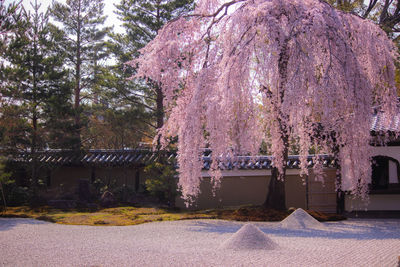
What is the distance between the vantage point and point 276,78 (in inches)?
274

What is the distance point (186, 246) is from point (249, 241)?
107 centimetres

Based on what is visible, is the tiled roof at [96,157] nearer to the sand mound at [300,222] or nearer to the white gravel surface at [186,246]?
the sand mound at [300,222]

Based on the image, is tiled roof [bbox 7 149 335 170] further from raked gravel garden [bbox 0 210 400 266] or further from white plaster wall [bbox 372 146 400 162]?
raked gravel garden [bbox 0 210 400 266]

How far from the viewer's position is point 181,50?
26.9 feet

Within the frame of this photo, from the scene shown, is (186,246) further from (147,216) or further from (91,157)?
(91,157)


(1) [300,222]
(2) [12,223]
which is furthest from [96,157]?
(1) [300,222]

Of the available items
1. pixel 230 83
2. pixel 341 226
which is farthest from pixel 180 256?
pixel 341 226

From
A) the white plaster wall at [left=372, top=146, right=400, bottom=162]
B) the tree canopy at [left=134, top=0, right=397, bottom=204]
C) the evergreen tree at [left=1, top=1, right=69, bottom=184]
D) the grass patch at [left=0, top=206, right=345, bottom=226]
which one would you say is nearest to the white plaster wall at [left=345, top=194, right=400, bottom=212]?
the white plaster wall at [left=372, top=146, right=400, bottom=162]

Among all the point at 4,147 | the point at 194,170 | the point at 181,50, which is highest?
the point at 181,50

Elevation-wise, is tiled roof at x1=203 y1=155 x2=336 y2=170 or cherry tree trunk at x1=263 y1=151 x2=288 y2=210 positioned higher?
tiled roof at x1=203 y1=155 x2=336 y2=170

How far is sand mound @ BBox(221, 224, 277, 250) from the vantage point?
6250 millimetres

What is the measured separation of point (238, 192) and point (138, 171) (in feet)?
15.0

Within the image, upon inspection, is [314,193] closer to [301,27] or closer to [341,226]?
[341,226]

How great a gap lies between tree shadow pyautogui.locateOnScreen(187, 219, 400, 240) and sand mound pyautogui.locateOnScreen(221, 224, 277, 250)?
5.53 feet
